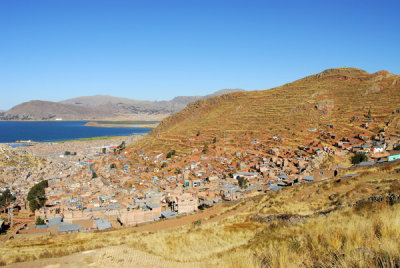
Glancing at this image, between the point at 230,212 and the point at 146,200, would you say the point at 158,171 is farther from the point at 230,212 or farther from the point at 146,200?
the point at 230,212

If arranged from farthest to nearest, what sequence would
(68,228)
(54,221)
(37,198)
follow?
(37,198), (54,221), (68,228)

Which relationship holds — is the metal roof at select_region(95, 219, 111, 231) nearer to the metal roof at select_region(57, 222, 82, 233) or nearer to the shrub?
the metal roof at select_region(57, 222, 82, 233)

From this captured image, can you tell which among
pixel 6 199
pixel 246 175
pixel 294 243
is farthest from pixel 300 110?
pixel 294 243

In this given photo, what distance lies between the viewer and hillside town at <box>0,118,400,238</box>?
20.0 metres

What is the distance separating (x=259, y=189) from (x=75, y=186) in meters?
21.4

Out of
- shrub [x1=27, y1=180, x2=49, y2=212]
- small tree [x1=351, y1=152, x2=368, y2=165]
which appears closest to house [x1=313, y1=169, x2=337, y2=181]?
small tree [x1=351, y1=152, x2=368, y2=165]

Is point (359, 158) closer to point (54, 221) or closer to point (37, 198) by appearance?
point (54, 221)

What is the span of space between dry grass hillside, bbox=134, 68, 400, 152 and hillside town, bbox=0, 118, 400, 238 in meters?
2.52

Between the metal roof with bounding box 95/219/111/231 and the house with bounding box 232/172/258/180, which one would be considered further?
the house with bounding box 232/172/258/180

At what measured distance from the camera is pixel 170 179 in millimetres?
31266

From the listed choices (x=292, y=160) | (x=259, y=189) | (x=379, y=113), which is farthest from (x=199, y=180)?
(x=379, y=113)

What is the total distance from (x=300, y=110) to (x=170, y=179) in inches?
1077

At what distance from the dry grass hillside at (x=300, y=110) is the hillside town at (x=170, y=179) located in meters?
2.52

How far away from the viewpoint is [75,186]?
3269cm
